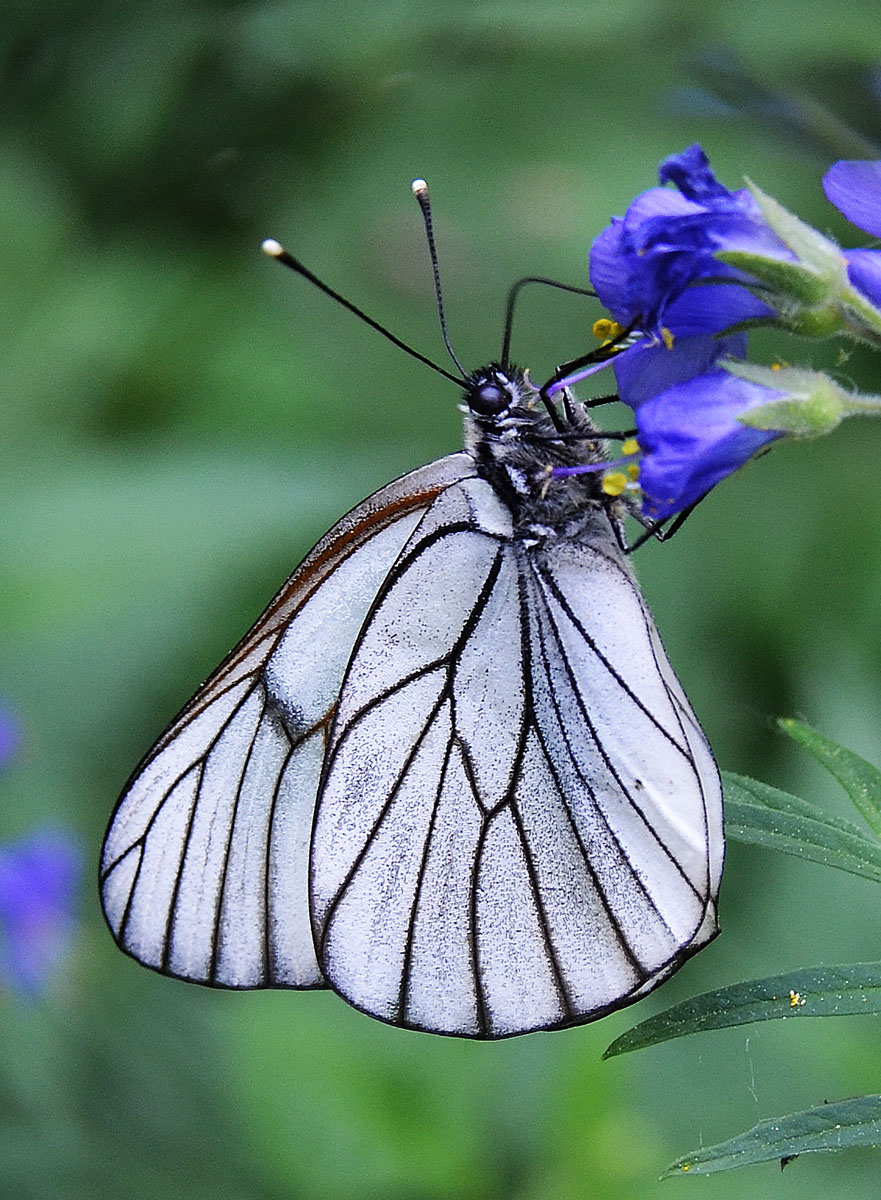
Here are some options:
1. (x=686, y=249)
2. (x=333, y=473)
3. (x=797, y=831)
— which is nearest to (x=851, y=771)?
(x=797, y=831)

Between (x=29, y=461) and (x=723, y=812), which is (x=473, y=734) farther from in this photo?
(x=29, y=461)

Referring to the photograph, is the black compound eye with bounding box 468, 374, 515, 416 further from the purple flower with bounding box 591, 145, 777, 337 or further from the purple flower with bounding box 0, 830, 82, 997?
the purple flower with bounding box 0, 830, 82, 997

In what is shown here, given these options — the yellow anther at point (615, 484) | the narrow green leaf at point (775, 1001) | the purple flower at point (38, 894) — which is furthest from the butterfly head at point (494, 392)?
the purple flower at point (38, 894)

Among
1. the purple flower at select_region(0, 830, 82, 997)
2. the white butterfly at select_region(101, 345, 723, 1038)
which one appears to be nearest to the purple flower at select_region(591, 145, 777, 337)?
the white butterfly at select_region(101, 345, 723, 1038)

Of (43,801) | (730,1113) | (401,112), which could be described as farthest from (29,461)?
(730,1113)

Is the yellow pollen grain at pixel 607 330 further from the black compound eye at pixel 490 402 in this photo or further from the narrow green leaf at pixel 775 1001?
the narrow green leaf at pixel 775 1001

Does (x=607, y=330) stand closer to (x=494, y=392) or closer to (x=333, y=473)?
(x=494, y=392)
